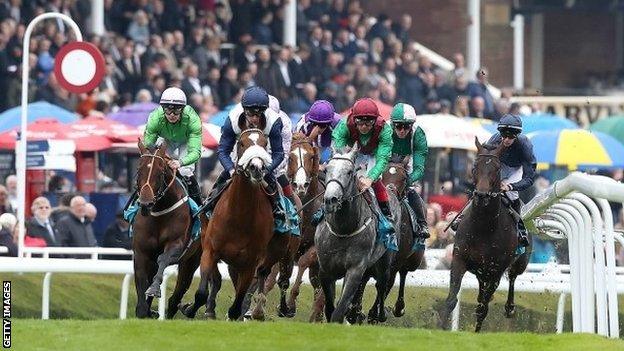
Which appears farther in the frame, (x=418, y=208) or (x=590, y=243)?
(x=418, y=208)

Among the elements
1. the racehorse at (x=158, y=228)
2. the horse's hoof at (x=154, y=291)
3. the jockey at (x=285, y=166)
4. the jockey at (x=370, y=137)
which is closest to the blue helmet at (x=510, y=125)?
the jockey at (x=370, y=137)

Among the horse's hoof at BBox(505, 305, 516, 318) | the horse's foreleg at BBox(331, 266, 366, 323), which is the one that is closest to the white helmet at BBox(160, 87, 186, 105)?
the horse's foreleg at BBox(331, 266, 366, 323)

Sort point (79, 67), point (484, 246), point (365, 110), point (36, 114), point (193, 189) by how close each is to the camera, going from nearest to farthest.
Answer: point (365, 110) → point (193, 189) → point (484, 246) → point (79, 67) → point (36, 114)

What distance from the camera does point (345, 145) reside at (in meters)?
13.7

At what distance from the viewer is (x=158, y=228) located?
542 inches

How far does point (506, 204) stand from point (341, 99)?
38.8 ft

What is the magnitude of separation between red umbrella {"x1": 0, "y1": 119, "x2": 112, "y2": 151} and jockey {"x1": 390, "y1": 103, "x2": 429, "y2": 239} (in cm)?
588

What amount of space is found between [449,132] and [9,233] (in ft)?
23.2

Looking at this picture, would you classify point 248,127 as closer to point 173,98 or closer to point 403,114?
point 173,98

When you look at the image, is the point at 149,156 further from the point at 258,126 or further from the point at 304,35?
the point at 304,35

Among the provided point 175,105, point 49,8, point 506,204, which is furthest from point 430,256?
point 49,8

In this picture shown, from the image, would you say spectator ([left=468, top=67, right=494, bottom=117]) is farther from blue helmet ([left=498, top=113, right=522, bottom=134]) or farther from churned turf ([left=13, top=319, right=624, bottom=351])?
churned turf ([left=13, top=319, right=624, bottom=351])

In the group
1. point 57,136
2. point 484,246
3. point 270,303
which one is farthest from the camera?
point 57,136

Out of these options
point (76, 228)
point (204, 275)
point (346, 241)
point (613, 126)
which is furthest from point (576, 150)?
point (204, 275)
